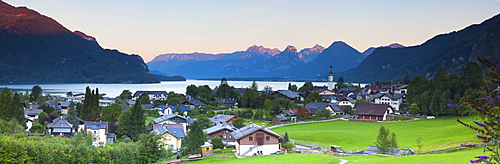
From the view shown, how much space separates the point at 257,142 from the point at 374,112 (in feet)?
127

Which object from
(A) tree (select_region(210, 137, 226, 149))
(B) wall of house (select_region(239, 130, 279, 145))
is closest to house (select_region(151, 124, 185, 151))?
(A) tree (select_region(210, 137, 226, 149))

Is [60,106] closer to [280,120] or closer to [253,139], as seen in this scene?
[280,120]

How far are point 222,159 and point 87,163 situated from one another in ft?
41.1

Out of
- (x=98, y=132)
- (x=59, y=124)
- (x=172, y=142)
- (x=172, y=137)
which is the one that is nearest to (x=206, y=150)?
(x=172, y=137)

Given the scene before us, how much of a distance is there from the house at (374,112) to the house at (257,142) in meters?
35.4

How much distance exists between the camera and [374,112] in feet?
233

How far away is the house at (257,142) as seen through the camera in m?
39.7

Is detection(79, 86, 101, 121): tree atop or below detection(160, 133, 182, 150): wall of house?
atop

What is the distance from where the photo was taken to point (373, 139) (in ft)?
154

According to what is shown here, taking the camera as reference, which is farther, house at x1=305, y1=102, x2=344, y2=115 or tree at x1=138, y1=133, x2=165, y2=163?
house at x1=305, y1=102, x2=344, y2=115

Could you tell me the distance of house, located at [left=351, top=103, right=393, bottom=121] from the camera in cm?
7000

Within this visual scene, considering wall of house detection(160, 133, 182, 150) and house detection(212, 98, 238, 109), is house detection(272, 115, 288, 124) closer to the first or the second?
wall of house detection(160, 133, 182, 150)

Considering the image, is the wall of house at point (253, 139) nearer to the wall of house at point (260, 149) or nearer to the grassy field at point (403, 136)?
the wall of house at point (260, 149)

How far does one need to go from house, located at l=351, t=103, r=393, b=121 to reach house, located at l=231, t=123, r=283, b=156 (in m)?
35.4
